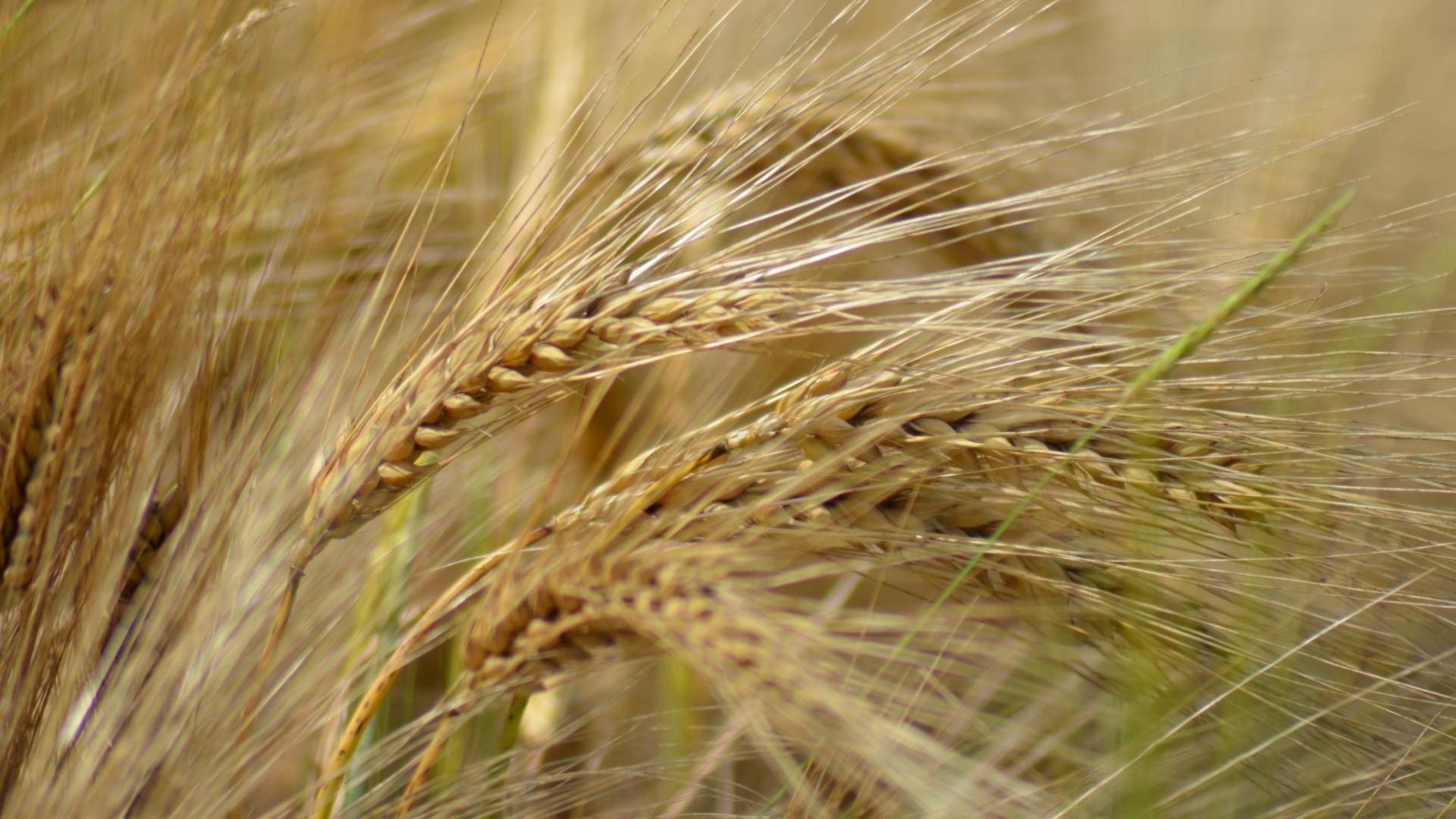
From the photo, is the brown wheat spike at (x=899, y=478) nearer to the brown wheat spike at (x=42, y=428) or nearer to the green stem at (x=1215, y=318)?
the green stem at (x=1215, y=318)

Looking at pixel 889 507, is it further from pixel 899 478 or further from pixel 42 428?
pixel 42 428

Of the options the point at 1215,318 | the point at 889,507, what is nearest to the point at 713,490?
the point at 889,507

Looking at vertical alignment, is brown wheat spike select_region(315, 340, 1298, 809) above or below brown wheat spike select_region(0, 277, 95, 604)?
below

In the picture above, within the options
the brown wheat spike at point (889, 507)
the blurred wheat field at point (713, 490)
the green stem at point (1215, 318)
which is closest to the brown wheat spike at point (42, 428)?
the blurred wheat field at point (713, 490)

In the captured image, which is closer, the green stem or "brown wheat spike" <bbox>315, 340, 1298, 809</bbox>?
the green stem

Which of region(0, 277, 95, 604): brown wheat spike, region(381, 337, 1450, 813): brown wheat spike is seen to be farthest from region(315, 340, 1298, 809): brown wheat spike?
region(0, 277, 95, 604): brown wheat spike

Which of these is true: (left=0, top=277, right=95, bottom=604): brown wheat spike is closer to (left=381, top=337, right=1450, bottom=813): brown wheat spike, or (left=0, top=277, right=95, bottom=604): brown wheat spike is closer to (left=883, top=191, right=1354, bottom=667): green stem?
(left=381, top=337, right=1450, bottom=813): brown wheat spike

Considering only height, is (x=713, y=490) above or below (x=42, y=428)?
below

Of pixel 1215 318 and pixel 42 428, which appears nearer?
pixel 1215 318
